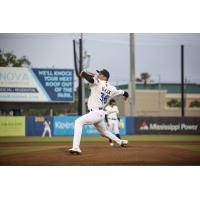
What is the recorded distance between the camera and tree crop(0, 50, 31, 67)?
11.2 m

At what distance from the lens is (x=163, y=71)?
12438 mm

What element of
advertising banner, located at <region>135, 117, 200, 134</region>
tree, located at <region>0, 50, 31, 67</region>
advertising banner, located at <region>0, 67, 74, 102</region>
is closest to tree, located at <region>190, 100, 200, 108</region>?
advertising banner, located at <region>0, 67, 74, 102</region>

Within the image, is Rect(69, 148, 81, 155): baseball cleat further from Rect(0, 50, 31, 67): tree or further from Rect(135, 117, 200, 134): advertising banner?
Rect(135, 117, 200, 134): advertising banner

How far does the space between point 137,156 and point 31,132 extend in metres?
12.4

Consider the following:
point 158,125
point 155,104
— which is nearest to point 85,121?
point 155,104

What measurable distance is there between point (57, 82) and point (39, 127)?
528 centimetres

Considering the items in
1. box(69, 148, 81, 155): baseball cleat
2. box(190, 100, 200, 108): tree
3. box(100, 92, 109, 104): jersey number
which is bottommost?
box(69, 148, 81, 155): baseball cleat

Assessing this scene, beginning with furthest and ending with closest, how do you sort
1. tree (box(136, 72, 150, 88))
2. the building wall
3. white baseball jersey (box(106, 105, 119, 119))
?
the building wall
white baseball jersey (box(106, 105, 119, 119))
tree (box(136, 72, 150, 88))

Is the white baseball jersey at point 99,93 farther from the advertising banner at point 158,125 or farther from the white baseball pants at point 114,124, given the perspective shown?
the advertising banner at point 158,125

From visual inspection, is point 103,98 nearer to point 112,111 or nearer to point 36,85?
point 112,111

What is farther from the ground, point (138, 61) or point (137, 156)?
point (138, 61)
